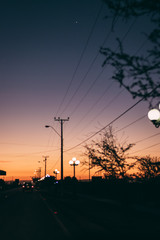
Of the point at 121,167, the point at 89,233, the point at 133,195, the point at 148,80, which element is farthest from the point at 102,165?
the point at 148,80

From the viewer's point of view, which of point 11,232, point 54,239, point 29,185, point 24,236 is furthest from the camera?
point 29,185

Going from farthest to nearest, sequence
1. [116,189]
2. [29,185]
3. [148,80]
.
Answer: [29,185]
[116,189]
[148,80]

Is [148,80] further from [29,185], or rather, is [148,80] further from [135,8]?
[29,185]

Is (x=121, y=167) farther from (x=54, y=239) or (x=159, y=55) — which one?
(x=159, y=55)

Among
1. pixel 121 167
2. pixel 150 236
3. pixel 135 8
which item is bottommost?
pixel 150 236

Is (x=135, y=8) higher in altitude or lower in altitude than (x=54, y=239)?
higher

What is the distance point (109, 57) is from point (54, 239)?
6024mm

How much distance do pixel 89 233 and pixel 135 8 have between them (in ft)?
25.1

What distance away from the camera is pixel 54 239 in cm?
866

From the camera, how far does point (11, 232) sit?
1008 cm

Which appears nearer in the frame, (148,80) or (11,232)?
(148,80)

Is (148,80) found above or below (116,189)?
above

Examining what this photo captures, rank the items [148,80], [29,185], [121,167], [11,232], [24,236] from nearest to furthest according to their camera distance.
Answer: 1. [148,80]
2. [24,236]
3. [11,232]
4. [121,167]
5. [29,185]

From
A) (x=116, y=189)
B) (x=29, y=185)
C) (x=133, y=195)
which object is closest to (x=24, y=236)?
(x=133, y=195)
